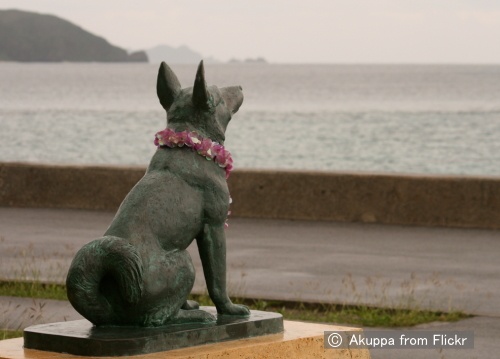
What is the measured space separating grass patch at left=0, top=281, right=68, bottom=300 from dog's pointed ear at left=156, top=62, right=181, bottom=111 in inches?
189

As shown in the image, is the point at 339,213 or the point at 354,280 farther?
the point at 339,213

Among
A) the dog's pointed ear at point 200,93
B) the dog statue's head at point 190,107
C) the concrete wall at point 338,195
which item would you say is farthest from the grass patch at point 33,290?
the concrete wall at point 338,195

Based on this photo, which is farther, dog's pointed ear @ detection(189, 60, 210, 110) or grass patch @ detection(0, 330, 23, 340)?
grass patch @ detection(0, 330, 23, 340)

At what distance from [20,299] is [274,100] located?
344ft

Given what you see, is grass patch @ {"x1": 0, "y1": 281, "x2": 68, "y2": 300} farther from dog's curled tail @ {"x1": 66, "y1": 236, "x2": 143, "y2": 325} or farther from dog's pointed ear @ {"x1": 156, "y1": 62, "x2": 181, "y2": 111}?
dog's curled tail @ {"x1": 66, "y1": 236, "x2": 143, "y2": 325}

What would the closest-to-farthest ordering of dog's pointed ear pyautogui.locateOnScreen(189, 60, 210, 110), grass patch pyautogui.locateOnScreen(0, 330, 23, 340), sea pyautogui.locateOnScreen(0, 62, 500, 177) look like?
dog's pointed ear pyautogui.locateOnScreen(189, 60, 210, 110) < grass patch pyautogui.locateOnScreen(0, 330, 23, 340) < sea pyautogui.locateOnScreen(0, 62, 500, 177)

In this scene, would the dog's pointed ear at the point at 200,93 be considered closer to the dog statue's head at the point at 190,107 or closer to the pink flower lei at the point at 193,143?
the dog statue's head at the point at 190,107

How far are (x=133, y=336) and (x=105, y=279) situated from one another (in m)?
0.36

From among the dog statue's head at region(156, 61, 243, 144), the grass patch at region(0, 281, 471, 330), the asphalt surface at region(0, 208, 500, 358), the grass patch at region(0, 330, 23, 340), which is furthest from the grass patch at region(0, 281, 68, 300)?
the dog statue's head at region(156, 61, 243, 144)

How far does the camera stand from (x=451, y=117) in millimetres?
84188

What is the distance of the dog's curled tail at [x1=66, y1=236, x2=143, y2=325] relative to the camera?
635 centimetres

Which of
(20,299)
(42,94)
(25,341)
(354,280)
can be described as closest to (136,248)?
(25,341)

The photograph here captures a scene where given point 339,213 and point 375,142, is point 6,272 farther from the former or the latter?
point 375,142

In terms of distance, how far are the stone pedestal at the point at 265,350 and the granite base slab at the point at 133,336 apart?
0.11 ft
